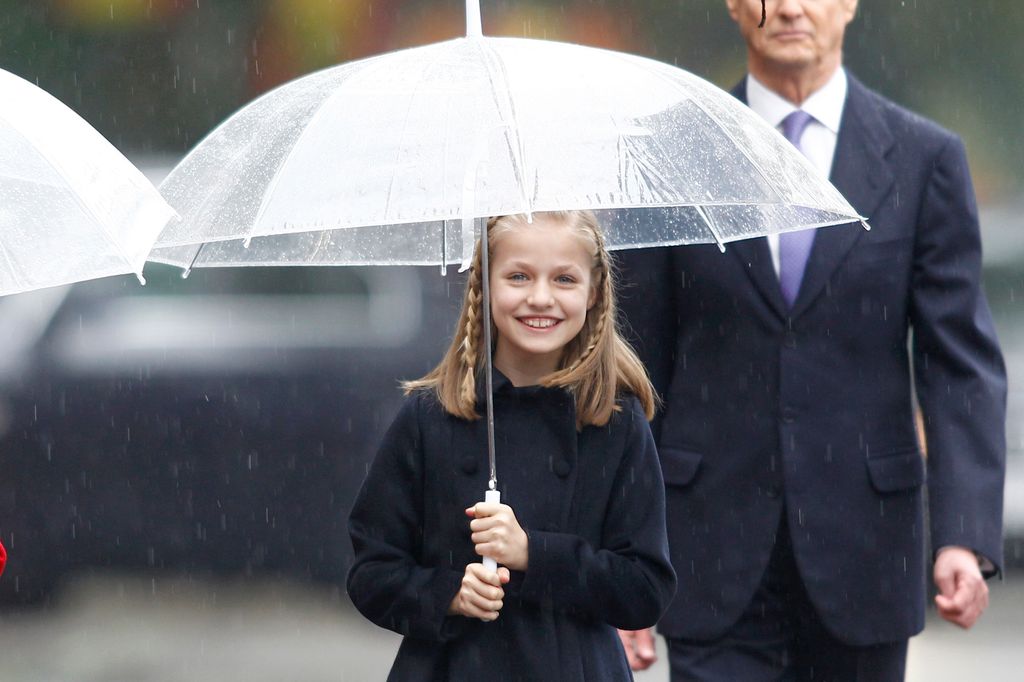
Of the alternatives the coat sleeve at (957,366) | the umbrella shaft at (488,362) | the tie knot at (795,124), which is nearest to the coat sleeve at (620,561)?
the umbrella shaft at (488,362)

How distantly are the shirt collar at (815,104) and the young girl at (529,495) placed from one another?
2.76ft

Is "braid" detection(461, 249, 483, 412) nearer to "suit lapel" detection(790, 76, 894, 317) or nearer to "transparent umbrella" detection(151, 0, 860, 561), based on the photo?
"transparent umbrella" detection(151, 0, 860, 561)

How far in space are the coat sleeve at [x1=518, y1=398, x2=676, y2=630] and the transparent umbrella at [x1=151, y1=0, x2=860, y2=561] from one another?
37 cm

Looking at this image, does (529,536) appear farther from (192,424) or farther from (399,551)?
(192,424)

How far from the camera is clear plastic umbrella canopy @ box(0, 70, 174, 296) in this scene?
370cm

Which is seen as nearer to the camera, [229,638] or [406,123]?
[406,123]

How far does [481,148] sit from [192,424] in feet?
16.1

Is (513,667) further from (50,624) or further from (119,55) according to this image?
(119,55)

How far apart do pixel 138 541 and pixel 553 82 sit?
4.98 metres

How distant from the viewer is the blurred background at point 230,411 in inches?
323

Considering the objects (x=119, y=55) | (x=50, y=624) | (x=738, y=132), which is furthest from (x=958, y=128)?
(x=738, y=132)

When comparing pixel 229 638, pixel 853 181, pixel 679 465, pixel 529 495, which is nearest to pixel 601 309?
pixel 529 495

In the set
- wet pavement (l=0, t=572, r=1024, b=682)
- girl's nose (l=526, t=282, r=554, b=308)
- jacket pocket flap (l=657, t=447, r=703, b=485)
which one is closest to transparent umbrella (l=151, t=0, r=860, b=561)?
girl's nose (l=526, t=282, r=554, b=308)

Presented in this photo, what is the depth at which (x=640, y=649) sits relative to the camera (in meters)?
4.77
